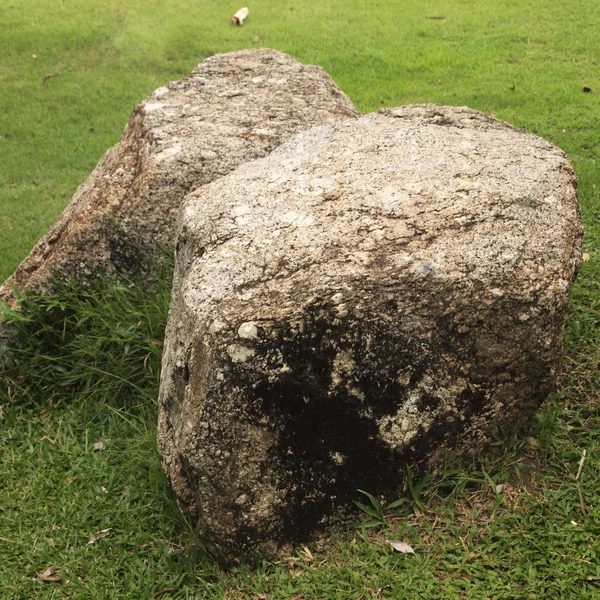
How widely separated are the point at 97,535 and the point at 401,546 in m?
1.23

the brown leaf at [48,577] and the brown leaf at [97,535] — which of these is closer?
the brown leaf at [48,577]

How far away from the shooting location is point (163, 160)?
12.6ft

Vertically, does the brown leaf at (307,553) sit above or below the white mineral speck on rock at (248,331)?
below

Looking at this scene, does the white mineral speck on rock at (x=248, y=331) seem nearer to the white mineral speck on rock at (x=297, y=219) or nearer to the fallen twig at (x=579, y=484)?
the white mineral speck on rock at (x=297, y=219)

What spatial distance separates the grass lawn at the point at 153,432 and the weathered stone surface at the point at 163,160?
0.64ft

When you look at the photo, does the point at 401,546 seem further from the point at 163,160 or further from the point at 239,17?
the point at 239,17

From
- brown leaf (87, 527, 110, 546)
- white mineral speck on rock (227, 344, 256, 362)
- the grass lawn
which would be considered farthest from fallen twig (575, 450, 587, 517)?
brown leaf (87, 527, 110, 546)

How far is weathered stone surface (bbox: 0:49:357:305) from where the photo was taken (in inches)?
150

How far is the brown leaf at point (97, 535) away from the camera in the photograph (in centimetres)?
310

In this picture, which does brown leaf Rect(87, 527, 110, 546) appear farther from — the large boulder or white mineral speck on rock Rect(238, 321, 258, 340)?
white mineral speck on rock Rect(238, 321, 258, 340)

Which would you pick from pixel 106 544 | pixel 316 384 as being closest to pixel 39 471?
pixel 106 544

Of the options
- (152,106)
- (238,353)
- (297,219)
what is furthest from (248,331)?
(152,106)

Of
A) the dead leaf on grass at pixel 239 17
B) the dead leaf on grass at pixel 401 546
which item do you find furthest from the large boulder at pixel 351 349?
the dead leaf on grass at pixel 239 17

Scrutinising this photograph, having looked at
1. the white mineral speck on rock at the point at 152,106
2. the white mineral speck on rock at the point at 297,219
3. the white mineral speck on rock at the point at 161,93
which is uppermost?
the white mineral speck on rock at the point at 297,219
